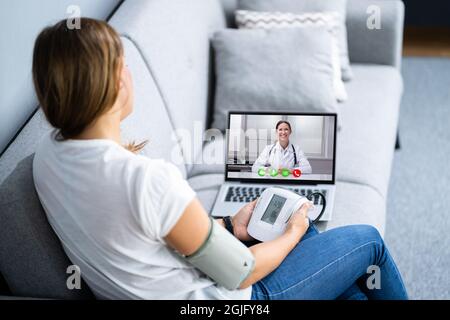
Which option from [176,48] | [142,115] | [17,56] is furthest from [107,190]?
[176,48]

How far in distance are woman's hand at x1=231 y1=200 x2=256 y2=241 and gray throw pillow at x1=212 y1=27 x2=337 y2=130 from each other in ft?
2.36

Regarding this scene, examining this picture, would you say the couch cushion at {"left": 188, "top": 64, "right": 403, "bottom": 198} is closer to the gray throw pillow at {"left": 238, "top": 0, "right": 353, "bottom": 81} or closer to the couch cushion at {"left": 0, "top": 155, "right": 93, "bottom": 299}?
the gray throw pillow at {"left": 238, "top": 0, "right": 353, "bottom": 81}

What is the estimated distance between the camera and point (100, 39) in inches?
49.1

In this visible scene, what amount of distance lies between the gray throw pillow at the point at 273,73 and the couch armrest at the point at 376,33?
0.45 metres

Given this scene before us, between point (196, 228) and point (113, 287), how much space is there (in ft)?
0.72

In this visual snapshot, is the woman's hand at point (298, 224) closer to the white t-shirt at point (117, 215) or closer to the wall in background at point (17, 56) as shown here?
the white t-shirt at point (117, 215)

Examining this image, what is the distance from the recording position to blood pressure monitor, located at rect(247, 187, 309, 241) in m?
1.62

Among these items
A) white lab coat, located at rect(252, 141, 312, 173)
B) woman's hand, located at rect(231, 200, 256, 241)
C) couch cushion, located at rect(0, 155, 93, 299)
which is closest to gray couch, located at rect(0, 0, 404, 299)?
couch cushion, located at rect(0, 155, 93, 299)

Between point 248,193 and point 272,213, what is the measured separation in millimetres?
356

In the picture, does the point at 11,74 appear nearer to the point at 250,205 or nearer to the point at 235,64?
the point at 250,205

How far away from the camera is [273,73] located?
235 cm

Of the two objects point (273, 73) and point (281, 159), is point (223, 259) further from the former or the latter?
point (273, 73)

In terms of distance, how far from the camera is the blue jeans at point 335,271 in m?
1.49
